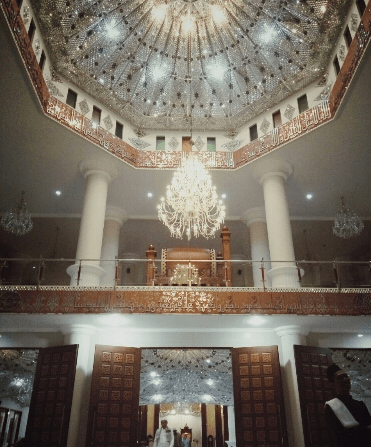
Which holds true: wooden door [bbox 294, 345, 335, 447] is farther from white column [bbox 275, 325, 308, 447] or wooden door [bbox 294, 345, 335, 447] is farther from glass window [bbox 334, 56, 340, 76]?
glass window [bbox 334, 56, 340, 76]

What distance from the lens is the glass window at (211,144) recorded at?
11580 mm

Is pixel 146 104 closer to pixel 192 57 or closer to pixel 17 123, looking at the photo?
pixel 192 57

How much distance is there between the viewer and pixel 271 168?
1042 cm

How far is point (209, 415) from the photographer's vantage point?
686 inches

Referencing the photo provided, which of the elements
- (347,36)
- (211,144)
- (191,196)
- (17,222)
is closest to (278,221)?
(191,196)

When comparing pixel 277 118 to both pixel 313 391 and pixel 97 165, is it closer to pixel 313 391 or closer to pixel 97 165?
pixel 97 165

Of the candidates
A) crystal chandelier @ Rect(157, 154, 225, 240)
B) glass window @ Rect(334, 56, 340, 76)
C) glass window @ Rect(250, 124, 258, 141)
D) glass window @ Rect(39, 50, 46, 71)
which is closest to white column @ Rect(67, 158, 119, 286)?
crystal chandelier @ Rect(157, 154, 225, 240)

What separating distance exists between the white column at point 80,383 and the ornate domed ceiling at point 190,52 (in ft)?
21.6

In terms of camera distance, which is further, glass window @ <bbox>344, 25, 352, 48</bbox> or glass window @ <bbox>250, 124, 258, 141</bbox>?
glass window @ <bbox>250, 124, 258, 141</bbox>

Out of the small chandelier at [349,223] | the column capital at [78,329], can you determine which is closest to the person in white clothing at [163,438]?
the column capital at [78,329]

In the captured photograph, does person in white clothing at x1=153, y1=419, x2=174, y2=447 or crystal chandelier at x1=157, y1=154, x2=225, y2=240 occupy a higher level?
crystal chandelier at x1=157, y1=154, x2=225, y2=240

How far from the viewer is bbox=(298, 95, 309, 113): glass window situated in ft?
33.0

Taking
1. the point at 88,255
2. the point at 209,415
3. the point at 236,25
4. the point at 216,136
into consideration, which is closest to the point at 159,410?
the point at 209,415

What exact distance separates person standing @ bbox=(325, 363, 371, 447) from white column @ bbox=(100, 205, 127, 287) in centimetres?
922
